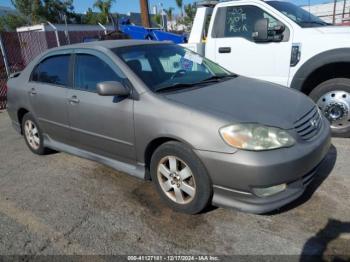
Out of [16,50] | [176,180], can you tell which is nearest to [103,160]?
[176,180]

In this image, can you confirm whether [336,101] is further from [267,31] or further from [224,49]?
[224,49]

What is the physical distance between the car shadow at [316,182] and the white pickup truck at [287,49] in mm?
713

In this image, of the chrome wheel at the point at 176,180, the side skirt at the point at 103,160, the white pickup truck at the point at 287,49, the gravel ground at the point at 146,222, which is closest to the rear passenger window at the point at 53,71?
the side skirt at the point at 103,160

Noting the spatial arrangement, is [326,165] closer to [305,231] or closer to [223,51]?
[305,231]

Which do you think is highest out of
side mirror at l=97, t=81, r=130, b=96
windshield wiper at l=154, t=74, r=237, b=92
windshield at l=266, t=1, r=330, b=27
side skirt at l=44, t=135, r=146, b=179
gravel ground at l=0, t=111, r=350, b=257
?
windshield at l=266, t=1, r=330, b=27

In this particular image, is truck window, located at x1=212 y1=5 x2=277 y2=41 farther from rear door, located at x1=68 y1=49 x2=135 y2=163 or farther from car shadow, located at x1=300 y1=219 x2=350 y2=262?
car shadow, located at x1=300 y1=219 x2=350 y2=262

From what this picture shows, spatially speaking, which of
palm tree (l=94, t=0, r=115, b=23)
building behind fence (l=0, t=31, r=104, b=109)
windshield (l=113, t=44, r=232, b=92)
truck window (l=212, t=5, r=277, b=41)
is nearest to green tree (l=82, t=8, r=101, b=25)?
palm tree (l=94, t=0, r=115, b=23)

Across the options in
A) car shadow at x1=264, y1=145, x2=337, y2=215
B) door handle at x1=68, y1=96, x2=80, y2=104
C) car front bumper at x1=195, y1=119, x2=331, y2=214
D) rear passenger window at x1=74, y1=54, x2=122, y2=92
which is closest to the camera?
car front bumper at x1=195, y1=119, x2=331, y2=214

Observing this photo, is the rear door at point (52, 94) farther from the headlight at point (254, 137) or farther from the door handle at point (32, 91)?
the headlight at point (254, 137)

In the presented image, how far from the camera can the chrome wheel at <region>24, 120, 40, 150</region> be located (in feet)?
16.3

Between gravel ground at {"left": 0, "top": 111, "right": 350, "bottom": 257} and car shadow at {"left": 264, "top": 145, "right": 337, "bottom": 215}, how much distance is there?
10mm

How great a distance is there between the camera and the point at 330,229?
281cm

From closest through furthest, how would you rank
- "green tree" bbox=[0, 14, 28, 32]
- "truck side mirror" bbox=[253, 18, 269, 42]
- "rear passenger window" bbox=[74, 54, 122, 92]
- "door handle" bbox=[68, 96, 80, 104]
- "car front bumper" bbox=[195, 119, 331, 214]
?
"car front bumper" bbox=[195, 119, 331, 214] → "rear passenger window" bbox=[74, 54, 122, 92] → "door handle" bbox=[68, 96, 80, 104] → "truck side mirror" bbox=[253, 18, 269, 42] → "green tree" bbox=[0, 14, 28, 32]

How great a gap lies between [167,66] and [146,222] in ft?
5.79
